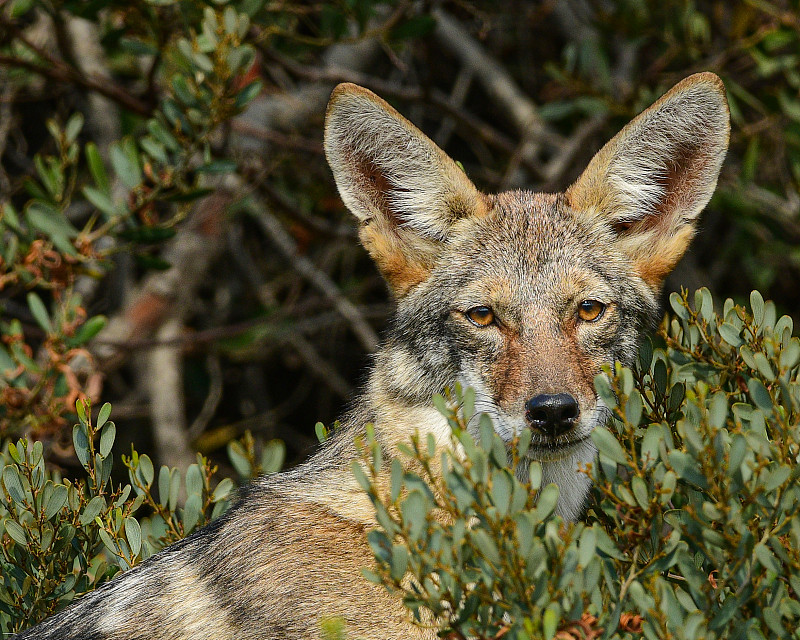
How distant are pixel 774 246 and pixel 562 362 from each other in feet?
15.1

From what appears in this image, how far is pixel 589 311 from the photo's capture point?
146 inches

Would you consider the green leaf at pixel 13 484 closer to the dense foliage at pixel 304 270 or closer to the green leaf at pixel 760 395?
the dense foliage at pixel 304 270

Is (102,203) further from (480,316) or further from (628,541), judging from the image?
(628,541)

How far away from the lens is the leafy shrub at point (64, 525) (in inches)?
135

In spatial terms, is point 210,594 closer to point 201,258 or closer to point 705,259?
point 201,258

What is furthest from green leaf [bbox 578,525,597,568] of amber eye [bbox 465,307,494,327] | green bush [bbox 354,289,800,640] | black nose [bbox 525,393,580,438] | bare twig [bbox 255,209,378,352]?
bare twig [bbox 255,209,378,352]

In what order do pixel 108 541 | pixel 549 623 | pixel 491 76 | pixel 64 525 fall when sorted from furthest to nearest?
pixel 491 76, pixel 108 541, pixel 64 525, pixel 549 623

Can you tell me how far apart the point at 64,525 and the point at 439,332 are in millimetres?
1554

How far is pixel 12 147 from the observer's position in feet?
27.9

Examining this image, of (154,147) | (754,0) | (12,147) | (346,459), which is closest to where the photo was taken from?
(346,459)

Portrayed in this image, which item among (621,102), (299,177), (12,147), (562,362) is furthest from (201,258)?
(562,362)

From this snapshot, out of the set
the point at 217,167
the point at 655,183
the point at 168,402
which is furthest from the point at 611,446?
the point at 168,402

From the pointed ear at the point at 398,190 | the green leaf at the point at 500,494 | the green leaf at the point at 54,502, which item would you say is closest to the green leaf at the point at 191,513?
the green leaf at the point at 54,502

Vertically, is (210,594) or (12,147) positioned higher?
(12,147)
